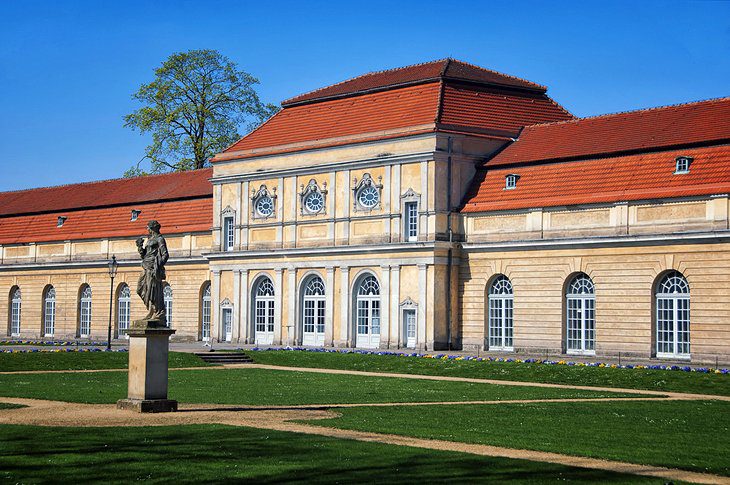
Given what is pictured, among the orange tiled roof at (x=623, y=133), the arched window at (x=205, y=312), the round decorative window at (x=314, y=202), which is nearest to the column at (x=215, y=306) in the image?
the arched window at (x=205, y=312)

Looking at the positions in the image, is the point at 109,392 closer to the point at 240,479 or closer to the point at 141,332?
the point at 141,332

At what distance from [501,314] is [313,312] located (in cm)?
1104

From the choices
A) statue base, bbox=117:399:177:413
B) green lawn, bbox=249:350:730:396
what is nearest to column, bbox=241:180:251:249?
green lawn, bbox=249:350:730:396

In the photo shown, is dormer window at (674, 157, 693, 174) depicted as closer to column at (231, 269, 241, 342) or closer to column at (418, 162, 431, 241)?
column at (418, 162, 431, 241)

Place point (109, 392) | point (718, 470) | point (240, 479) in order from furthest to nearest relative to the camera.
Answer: point (109, 392) < point (718, 470) < point (240, 479)

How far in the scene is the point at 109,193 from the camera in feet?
243

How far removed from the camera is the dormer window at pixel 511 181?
51322 millimetres

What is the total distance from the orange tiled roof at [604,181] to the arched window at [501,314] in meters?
3.38

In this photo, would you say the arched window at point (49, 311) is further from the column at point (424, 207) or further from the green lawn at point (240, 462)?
the green lawn at point (240, 462)

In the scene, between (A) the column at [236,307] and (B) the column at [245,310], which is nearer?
(B) the column at [245,310]

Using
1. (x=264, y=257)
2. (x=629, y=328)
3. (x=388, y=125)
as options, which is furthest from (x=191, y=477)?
(x=264, y=257)

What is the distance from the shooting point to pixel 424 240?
172 ft

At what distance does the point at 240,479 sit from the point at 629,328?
3176cm

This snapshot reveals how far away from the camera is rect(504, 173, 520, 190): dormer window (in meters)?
51.3
